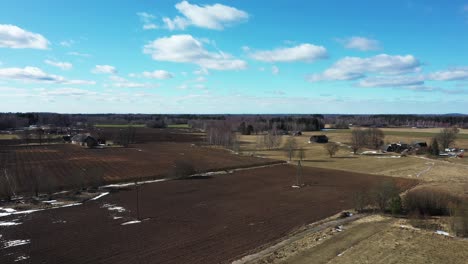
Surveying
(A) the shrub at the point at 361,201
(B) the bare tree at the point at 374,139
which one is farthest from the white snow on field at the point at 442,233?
(B) the bare tree at the point at 374,139

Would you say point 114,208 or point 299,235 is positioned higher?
point 299,235

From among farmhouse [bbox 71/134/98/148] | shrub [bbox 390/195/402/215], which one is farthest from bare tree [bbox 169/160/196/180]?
farmhouse [bbox 71/134/98/148]

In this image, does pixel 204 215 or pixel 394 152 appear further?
pixel 394 152

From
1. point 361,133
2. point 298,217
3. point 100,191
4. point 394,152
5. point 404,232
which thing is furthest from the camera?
point 361,133

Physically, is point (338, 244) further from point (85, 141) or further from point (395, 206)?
point (85, 141)

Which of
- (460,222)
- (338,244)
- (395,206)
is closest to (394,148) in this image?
(395,206)

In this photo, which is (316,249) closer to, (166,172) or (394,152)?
(166,172)

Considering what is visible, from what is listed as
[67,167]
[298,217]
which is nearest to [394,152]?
[298,217]
